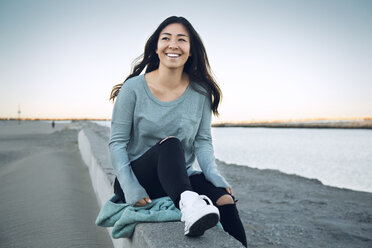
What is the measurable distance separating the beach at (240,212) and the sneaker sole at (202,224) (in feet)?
4.55

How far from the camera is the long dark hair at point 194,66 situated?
188 cm

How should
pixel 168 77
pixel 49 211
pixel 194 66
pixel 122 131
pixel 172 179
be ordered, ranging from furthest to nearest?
pixel 49 211
pixel 194 66
pixel 168 77
pixel 122 131
pixel 172 179

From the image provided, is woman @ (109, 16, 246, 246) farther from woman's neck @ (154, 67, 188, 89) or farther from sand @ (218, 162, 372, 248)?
sand @ (218, 162, 372, 248)

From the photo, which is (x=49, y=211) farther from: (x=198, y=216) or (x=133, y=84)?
(x=198, y=216)

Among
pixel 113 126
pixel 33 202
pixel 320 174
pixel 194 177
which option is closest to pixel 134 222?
pixel 194 177

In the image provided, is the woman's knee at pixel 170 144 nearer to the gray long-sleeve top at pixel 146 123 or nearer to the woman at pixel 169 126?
the woman at pixel 169 126

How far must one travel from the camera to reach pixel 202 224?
43.9 inches

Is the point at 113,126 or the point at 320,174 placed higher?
the point at 113,126

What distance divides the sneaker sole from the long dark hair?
932mm

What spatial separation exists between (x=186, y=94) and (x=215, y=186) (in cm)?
59

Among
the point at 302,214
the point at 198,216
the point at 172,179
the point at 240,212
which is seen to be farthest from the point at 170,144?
the point at 302,214

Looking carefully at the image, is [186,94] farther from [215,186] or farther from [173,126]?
[215,186]

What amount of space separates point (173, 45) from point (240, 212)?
2.55m

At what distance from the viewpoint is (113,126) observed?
1.69 metres
